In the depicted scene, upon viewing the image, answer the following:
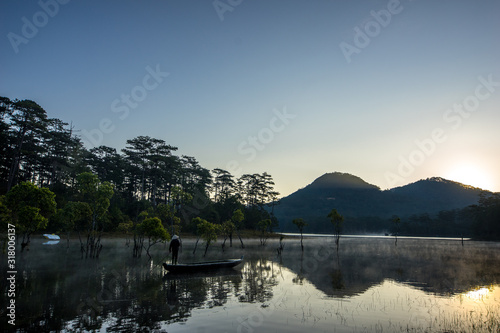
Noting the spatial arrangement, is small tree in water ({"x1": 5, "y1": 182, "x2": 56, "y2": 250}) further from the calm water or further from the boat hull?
the boat hull

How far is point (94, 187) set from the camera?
32750mm

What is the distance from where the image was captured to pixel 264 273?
25.5 m

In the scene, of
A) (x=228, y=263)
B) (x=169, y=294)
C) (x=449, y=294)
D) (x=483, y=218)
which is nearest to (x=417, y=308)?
(x=449, y=294)

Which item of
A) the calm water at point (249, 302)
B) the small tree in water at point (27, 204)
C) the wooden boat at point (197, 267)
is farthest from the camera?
the small tree in water at point (27, 204)

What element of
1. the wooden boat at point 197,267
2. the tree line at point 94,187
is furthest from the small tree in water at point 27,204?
the wooden boat at point 197,267

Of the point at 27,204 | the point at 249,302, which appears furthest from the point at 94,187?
the point at 249,302

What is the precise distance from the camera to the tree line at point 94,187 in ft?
105

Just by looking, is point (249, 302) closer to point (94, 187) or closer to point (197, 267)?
point (197, 267)

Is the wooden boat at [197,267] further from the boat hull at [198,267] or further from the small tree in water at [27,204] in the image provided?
the small tree in water at [27,204]

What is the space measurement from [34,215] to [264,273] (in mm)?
20735

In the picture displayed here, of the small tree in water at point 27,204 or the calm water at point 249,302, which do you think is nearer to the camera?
the calm water at point 249,302

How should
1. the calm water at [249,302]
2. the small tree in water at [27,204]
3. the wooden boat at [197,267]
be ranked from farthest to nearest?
the small tree in water at [27,204]
the wooden boat at [197,267]
the calm water at [249,302]

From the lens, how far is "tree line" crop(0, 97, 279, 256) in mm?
32125

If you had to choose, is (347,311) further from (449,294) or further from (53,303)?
(53,303)
